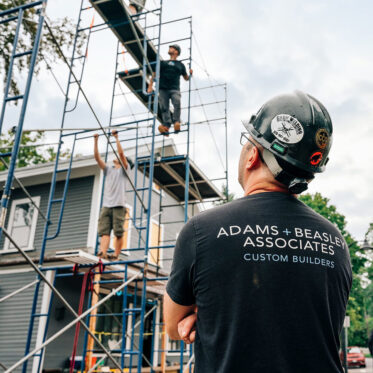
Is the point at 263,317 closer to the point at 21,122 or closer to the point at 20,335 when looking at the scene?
the point at 21,122

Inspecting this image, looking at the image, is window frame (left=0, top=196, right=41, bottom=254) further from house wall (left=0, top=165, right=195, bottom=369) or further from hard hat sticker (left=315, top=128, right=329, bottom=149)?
hard hat sticker (left=315, top=128, right=329, bottom=149)

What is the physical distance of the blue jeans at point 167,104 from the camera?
30.0ft

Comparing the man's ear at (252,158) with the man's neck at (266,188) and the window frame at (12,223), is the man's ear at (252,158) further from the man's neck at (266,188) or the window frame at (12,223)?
the window frame at (12,223)

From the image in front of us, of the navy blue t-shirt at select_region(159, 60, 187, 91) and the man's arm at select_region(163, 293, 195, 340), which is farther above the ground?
the navy blue t-shirt at select_region(159, 60, 187, 91)

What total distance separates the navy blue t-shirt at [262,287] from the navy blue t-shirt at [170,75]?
8.34m

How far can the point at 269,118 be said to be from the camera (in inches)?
65.9

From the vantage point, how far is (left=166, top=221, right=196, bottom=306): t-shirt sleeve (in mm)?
1390

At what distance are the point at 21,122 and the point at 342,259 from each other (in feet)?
12.3

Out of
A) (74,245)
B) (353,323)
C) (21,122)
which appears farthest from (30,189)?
(353,323)

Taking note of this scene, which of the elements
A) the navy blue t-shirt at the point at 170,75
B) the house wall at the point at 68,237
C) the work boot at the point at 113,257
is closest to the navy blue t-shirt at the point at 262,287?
the work boot at the point at 113,257

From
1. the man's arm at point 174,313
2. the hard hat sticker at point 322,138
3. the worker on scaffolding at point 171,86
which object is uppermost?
the worker on scaffolding at point 171,86

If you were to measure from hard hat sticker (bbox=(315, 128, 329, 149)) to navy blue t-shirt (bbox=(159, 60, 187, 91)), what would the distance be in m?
8.13

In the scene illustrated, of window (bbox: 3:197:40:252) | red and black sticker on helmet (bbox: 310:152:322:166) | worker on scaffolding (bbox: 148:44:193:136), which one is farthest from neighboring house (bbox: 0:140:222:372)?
red and black sticker on helmet (bbox: 310:152:322:166)

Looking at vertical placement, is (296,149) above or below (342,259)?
above
